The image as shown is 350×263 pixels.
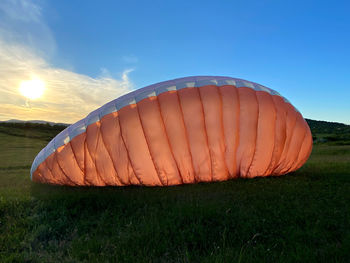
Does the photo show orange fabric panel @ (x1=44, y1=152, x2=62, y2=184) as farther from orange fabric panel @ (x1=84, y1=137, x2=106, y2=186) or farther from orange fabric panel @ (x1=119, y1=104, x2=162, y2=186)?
orange fabric panel @ (x1=119, y1=104, x2=162, y2=186)

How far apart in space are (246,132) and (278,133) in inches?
38.5

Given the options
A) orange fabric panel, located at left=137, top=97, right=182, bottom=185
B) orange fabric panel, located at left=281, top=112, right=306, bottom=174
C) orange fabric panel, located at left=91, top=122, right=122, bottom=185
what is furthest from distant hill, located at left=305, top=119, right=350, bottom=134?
orange fabric panel, located at left=91, top=122, right=122, bottom=185

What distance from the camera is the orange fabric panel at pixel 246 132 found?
18.8 feet

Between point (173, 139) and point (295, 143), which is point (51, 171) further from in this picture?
point (295, 143)

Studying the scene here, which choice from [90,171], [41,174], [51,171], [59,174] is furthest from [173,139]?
[41,174]

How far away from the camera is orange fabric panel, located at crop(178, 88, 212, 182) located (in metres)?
5.46

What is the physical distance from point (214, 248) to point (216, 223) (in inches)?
27.6

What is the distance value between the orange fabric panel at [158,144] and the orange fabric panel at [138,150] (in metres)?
0.10

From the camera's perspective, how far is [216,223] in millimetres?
3303

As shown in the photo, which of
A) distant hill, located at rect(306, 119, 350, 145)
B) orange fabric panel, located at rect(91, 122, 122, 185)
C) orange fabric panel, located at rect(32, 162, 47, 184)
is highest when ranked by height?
distant hill, located at rect(306, 119, 350, 145)

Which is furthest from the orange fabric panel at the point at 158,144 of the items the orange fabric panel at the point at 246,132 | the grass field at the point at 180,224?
the orange fabric panel at the point at 246,132

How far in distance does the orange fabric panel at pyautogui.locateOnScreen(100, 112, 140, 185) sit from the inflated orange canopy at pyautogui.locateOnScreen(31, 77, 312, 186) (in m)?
0.02

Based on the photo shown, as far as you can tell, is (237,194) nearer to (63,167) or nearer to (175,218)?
(175,218)

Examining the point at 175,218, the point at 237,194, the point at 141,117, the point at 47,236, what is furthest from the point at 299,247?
the point at 141,117
